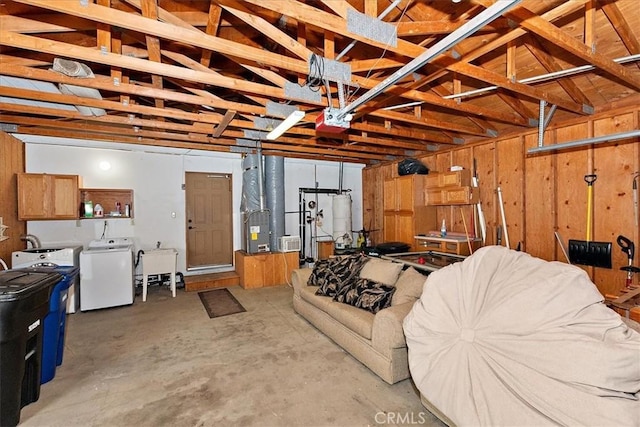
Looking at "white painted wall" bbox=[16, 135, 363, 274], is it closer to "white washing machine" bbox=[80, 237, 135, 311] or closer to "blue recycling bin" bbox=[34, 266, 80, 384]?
"white washing machine" bbox=[80, 237, 135, 311]

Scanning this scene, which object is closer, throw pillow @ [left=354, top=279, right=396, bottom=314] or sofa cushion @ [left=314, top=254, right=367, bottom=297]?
throw pillow @ [left=354, top=279, right=396, bottom=314]

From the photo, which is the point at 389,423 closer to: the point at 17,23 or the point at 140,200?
the point at 17,23

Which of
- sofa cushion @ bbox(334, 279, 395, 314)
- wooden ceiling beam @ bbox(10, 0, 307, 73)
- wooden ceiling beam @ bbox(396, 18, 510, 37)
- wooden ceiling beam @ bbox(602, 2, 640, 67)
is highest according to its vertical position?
wooden ceiling beam @ bbox(602, 2, 640, 67)

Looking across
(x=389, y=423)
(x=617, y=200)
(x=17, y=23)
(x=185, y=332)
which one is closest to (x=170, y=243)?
(x=185, y=332)

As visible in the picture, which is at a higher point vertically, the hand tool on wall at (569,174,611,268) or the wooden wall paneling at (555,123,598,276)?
the wooden wall paneling at (555,123,598,276)

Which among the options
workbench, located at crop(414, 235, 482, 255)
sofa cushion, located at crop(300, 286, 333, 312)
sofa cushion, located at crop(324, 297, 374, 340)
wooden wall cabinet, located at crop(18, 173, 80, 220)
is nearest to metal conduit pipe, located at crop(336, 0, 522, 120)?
sofa cushion, located at crop(324, 297, 374, 340)

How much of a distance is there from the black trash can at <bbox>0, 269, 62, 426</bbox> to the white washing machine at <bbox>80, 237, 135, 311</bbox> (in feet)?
6.77

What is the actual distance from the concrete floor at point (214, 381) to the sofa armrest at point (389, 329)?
0.36 metres

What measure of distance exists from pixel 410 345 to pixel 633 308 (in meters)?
1.66

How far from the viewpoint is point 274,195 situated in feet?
19.5

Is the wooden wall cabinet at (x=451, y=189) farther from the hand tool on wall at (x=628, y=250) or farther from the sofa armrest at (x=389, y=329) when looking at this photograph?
the sofa armrest at (x=389, y=329)

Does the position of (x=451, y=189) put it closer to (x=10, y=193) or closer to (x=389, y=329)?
(x=389, y=329)

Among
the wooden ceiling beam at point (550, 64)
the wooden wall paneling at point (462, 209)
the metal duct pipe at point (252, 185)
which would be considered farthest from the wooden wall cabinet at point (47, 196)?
the wooden wall paneling at point (462, 209)

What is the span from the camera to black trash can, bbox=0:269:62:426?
1.93 m
